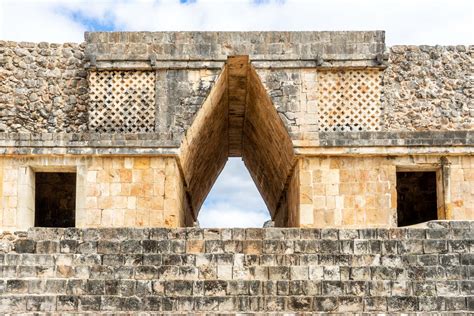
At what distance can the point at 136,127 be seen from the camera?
12305 millimetres

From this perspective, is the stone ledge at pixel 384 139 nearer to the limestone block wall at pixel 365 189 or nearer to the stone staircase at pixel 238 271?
the limestone block wall at pixel 365 189

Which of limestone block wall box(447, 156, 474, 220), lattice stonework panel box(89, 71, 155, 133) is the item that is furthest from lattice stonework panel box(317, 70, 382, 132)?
lattice stonework panel box(89, 71, 155, 133)

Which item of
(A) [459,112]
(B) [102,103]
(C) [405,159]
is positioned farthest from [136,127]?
(A) [459,112]

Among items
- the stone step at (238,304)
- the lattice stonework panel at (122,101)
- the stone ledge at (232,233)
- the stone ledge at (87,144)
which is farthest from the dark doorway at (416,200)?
the stone step at (238,304)

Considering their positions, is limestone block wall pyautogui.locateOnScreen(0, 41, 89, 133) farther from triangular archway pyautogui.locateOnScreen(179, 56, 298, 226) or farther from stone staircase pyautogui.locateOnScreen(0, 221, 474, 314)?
stone staircase pyautogui.locateOnScreen(0, 221, 474, 314)

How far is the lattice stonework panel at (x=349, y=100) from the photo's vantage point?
40.7 ft

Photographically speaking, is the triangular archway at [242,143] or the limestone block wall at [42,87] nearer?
the limestone block wall at [42,87]

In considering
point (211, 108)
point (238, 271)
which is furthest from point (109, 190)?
point (238, 271)

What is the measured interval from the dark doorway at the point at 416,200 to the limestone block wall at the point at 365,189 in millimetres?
3677

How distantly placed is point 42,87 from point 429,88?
6.72 meters

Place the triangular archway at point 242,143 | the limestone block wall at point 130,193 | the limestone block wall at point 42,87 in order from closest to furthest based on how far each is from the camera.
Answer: the limestone block wall at point 130,193
the limestone block wall at point 42,87
the triangular archway at point 242,143

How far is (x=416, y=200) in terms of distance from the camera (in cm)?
1609

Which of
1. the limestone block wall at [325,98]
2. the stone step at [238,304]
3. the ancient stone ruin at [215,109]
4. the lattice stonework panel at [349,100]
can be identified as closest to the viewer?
the stone step at [238,304]

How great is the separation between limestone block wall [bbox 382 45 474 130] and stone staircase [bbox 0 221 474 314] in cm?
411
